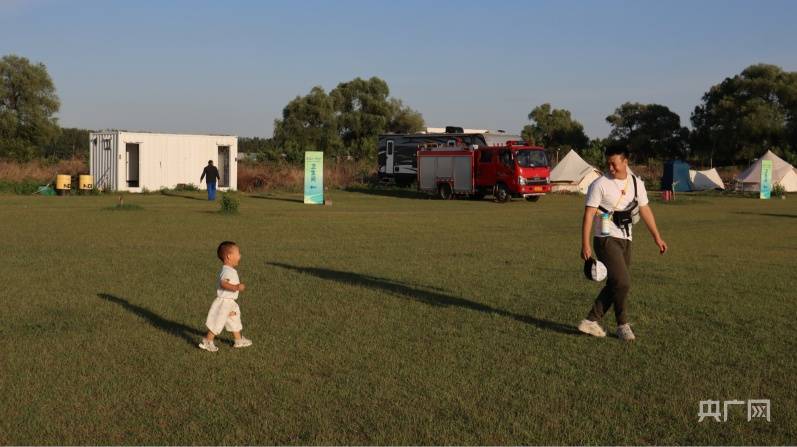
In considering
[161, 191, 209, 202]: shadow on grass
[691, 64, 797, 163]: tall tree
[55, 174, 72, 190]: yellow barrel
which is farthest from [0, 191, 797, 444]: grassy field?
[691, 64, 797, 163]: tall tree

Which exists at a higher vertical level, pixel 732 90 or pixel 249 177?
pixel 732 90

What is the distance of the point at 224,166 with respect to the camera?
40.8 m

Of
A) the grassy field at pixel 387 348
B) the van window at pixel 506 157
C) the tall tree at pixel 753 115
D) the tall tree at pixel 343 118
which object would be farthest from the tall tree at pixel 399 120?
the grassy field at pixel 387 348

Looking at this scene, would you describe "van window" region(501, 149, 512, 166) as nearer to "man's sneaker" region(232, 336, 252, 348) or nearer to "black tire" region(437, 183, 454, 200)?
"black tire" region(437, 183, 454, 200)

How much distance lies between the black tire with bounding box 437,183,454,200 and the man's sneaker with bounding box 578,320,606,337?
2912 cm

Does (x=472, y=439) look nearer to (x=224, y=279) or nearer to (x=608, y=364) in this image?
(x=608, y=364)

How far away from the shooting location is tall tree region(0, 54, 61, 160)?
60.5 metres

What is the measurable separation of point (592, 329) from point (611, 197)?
119 cm

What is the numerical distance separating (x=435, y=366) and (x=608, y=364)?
136 centimetres

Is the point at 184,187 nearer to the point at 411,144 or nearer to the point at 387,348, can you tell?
the point at 411,144

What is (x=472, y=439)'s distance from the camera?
16.7 ft

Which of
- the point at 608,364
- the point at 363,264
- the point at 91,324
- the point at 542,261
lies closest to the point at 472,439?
the point at 608,364

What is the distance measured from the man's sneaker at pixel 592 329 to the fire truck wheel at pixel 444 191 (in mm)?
29118

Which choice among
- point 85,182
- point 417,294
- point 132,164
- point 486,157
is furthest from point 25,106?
point 417,294
